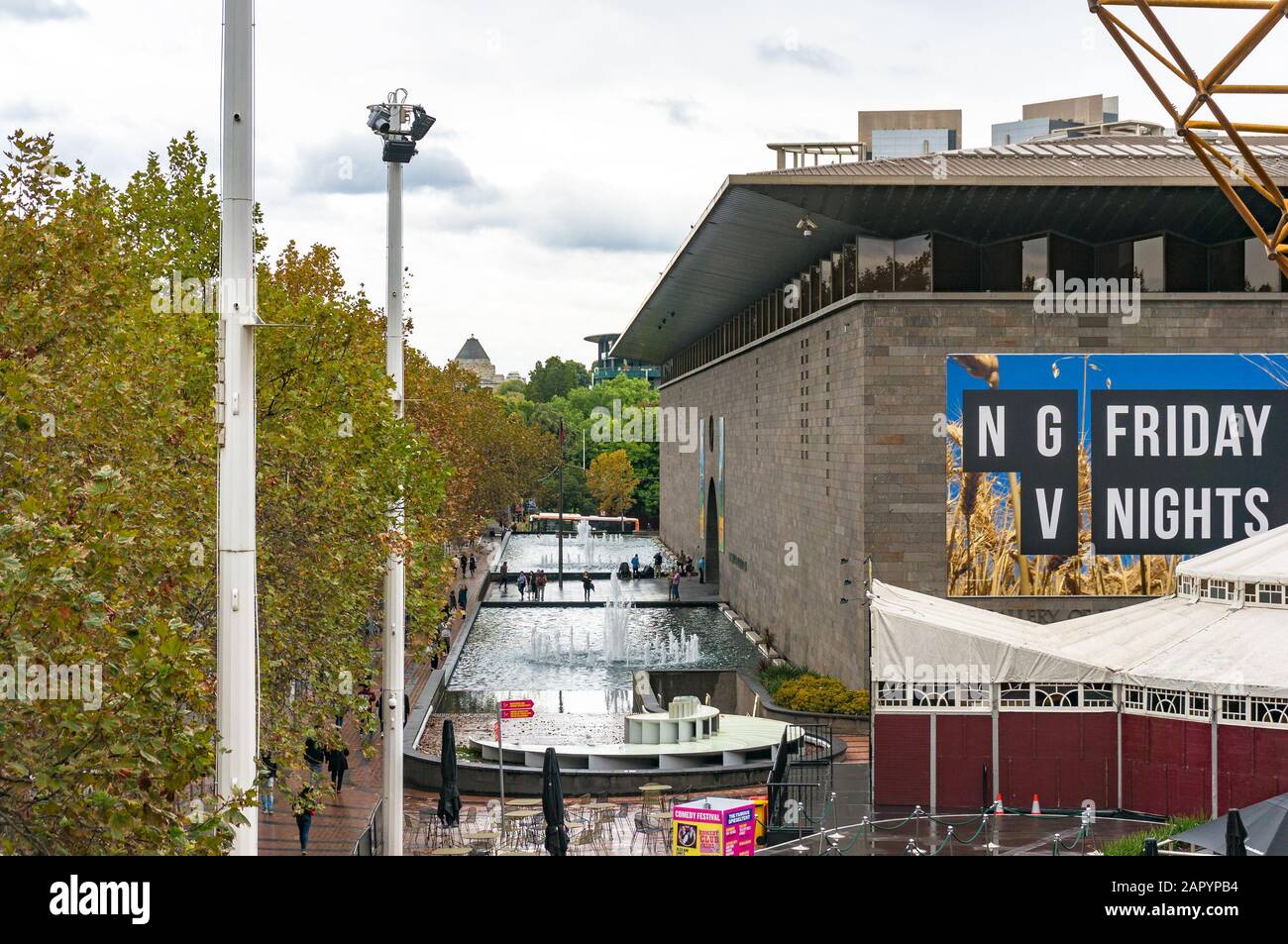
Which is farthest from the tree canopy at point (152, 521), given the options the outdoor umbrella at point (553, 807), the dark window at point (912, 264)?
the dark window at point (912, 264)

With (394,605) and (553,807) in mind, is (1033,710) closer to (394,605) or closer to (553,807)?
(553,807)

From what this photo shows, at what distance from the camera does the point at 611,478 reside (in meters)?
115

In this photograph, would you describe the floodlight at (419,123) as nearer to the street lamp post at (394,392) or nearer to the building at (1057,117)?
the street lamp post at (394,392)

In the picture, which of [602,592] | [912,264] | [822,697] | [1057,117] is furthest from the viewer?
[602,592]

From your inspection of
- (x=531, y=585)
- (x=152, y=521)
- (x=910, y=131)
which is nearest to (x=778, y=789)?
(x=152, y=521)

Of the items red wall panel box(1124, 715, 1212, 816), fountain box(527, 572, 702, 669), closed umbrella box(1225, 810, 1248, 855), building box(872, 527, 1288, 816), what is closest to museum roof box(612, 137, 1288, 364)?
building box(872, 527, 1288, 816)

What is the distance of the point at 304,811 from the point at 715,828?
6.29 meters

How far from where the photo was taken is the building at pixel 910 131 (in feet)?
169

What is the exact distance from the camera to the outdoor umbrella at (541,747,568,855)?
20.8m

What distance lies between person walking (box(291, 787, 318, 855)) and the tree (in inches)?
3557

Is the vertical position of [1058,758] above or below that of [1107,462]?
below
